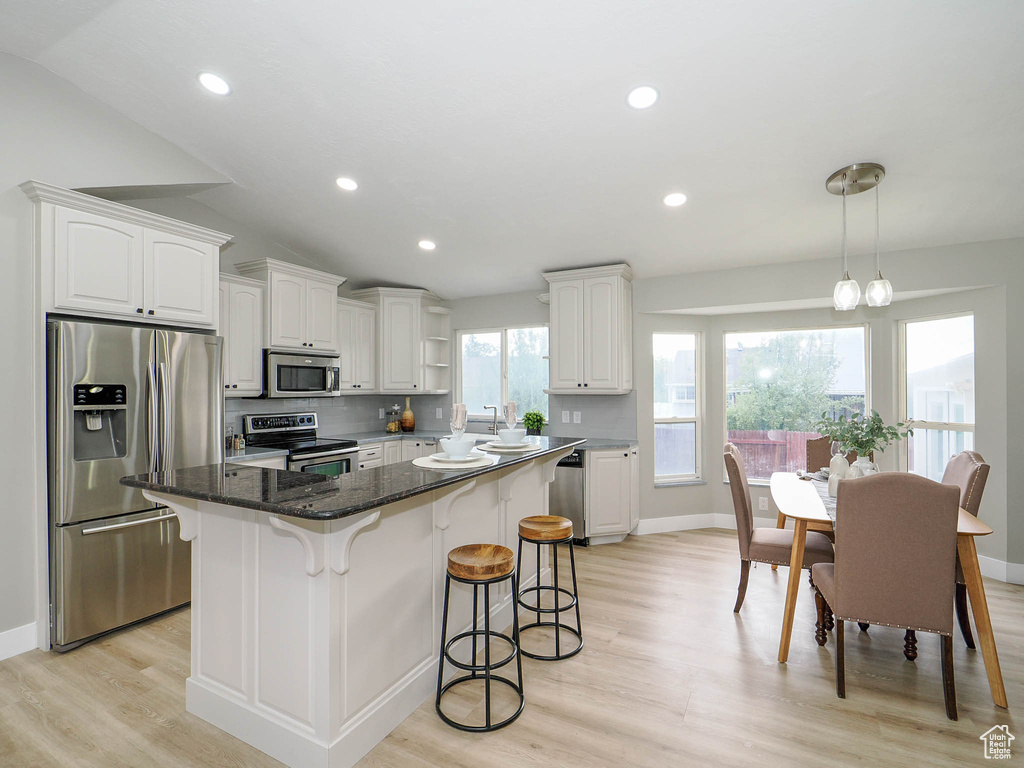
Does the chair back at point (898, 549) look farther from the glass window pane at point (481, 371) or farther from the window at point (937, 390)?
the glass window pane at point (481, 371)

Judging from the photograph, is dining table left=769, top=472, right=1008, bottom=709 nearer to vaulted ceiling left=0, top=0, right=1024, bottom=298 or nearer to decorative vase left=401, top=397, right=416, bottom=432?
vaulted ceiling left=0, top=0, right=1024, bottom=298

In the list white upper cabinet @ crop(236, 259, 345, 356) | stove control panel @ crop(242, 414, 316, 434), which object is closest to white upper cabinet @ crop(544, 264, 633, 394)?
white upper cabinet @ crop(236, 259, 345, 356)

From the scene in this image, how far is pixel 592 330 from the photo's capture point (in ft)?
15.0

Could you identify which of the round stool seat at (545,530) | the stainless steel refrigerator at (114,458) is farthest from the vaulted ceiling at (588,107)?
the round stool seat at (545,530)

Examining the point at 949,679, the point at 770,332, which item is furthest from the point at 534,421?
the point at 949,679

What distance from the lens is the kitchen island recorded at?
1.77 m

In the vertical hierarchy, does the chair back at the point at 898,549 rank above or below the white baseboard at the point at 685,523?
above

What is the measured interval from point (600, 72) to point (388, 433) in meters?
4.14

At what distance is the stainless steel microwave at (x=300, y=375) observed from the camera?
4.26 meters

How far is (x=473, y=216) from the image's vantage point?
13.0ft

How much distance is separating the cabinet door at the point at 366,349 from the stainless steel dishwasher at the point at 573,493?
2213 mm

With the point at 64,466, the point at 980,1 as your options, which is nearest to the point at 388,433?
the point at 64,466

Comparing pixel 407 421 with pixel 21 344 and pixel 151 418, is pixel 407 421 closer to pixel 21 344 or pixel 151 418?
pixel 151 418

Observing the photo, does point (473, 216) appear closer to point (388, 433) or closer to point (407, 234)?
point (407, 234)
